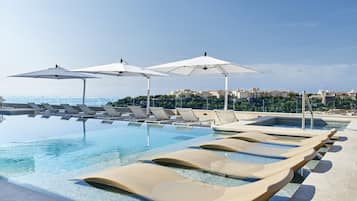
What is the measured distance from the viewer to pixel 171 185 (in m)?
3.37

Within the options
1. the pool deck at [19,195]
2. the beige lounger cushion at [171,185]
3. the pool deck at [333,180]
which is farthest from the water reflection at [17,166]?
the pool deck at [333,180]

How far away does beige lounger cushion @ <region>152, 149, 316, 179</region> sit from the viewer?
12.4ft

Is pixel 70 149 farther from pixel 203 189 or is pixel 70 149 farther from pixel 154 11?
pixel 154 11

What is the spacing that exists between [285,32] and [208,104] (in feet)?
19.8

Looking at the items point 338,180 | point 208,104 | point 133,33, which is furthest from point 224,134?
point 133,33

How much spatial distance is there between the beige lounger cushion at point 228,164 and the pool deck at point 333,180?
9.9 inches

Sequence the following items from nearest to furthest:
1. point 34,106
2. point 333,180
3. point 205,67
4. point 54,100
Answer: point 333,180 → point 205,67 → point 34,106 → point 54,100

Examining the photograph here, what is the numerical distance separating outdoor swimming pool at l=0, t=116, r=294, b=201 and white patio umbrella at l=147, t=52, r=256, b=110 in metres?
2.15

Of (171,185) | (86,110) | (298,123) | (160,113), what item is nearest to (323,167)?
(171,185)

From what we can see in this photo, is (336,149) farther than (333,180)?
Yes

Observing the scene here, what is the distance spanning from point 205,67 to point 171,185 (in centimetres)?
765

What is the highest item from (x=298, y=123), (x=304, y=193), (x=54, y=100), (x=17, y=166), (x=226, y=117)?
(x=54, y=100)

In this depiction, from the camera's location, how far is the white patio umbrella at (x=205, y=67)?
911cm

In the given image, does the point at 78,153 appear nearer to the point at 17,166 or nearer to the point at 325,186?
the point at 17,166
